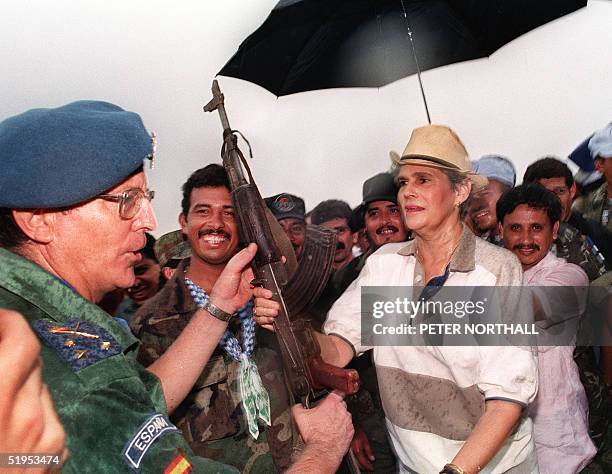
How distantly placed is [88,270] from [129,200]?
8.3 inches

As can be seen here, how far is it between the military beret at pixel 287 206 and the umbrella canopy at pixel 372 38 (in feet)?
1.81

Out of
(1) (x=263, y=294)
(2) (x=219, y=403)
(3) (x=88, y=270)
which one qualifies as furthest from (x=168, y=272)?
(3) (x=88, y=270)

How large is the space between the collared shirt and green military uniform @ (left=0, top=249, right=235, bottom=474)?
2138mm

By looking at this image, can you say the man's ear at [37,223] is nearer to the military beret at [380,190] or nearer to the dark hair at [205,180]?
the dark hair at [205,180]

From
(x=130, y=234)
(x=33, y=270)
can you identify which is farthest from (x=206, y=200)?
(x=33, y=270)

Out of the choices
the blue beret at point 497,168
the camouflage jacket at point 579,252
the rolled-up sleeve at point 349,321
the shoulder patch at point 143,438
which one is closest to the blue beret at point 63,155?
the shoulder patch at point 143,438

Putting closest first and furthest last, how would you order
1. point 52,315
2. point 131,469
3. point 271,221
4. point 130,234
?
point 131,469 < point 52,315 < point 130,234 < point 271,221

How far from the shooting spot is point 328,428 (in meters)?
1.92

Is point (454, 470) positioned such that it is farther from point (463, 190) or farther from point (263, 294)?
point (463, 190)

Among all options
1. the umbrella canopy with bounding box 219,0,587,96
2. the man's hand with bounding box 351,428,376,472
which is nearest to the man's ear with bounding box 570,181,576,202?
the umbrella canopy with bounding box 219,0,587,96

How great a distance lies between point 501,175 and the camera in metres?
3.68

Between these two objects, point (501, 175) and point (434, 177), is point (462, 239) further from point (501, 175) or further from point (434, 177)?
point (501, 175)

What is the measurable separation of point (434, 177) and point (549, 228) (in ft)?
3.15

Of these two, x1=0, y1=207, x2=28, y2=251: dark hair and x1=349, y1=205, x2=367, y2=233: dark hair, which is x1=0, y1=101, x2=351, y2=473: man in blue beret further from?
x1=349, y1=205, x2=367, y2=233: dark hair
